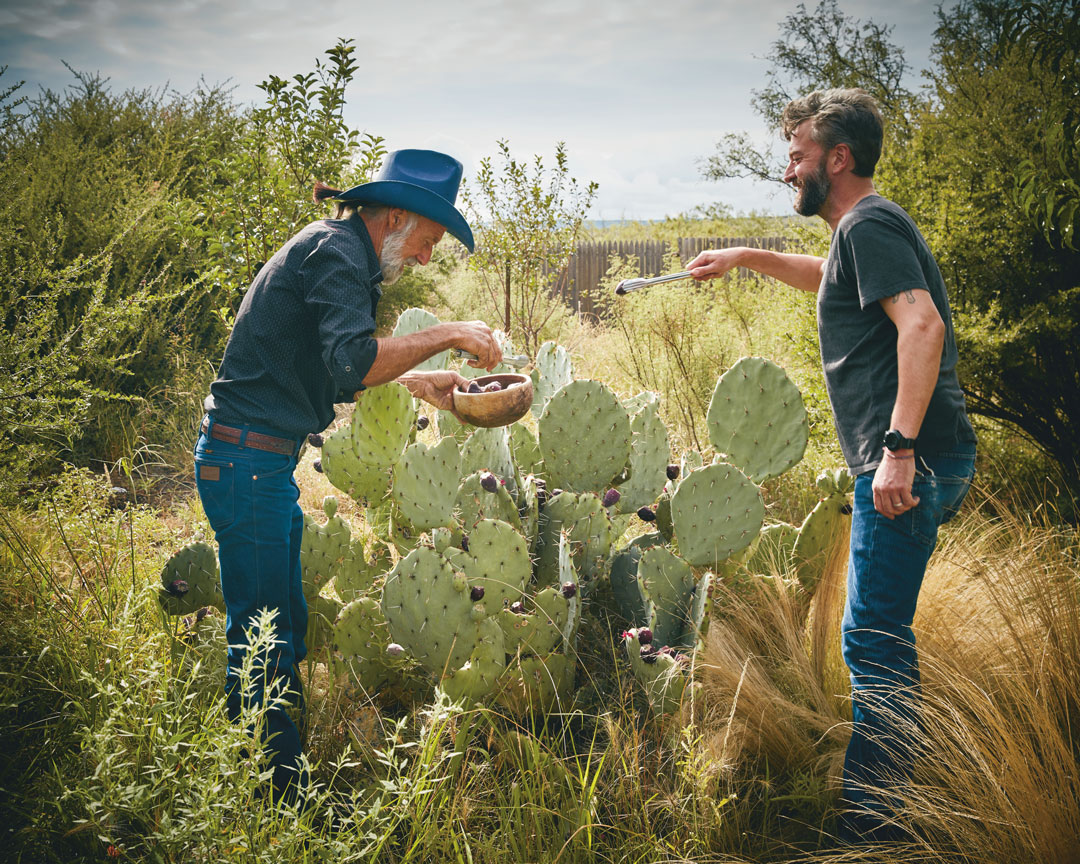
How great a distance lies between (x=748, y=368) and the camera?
2.99 metres

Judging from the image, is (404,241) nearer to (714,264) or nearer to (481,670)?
(714,264)

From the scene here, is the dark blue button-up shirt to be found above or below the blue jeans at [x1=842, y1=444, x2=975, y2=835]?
above

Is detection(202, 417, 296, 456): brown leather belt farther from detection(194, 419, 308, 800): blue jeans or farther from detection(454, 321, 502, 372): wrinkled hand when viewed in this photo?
detection(454, 321, 502, 372): wrinkled hand

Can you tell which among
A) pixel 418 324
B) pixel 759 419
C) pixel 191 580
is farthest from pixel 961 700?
pixel 418 324

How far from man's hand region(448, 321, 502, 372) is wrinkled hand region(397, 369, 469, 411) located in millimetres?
374

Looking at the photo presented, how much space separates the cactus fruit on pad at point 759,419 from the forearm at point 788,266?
0.56 meters

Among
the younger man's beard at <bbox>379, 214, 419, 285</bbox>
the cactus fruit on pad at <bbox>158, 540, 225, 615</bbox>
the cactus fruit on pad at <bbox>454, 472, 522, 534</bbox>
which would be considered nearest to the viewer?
the younger man's beard at <bbox>379, 214, 419, 285</bbox>

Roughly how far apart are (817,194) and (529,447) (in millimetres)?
2069

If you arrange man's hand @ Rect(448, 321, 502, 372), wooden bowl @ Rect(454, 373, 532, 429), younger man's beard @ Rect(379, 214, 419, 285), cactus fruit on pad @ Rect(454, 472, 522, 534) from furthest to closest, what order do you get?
cactus fruit on pad @ Rect(454, 472, 522, 534)
wooden bowl @ Rect(454, 373, 532, 429)
younger man's beard @ Rect(379, 214, 419, 285)
man's hand @ Rect(448, 321, 502, 372)

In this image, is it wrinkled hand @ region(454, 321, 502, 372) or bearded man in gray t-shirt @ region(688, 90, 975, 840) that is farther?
wrinkled hand @ region(454, 321, 502, 372)

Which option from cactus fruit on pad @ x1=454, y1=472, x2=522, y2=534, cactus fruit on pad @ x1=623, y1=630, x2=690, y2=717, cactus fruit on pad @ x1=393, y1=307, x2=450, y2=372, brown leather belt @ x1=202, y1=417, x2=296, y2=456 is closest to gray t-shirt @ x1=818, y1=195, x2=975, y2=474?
cactus fruit on pad @ x1=623, y1=630, x2=690, y2=717

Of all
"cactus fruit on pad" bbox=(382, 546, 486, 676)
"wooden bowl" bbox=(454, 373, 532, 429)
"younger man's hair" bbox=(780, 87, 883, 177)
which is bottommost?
"cactus fruit on pad" bbox=(382, 546, 486, 676)

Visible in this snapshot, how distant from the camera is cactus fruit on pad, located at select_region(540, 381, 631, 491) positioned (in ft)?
9.96

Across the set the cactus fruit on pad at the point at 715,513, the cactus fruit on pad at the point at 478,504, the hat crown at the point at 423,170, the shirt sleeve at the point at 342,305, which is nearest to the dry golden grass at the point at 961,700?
the cactus fruit on pad at the point at 715,513
